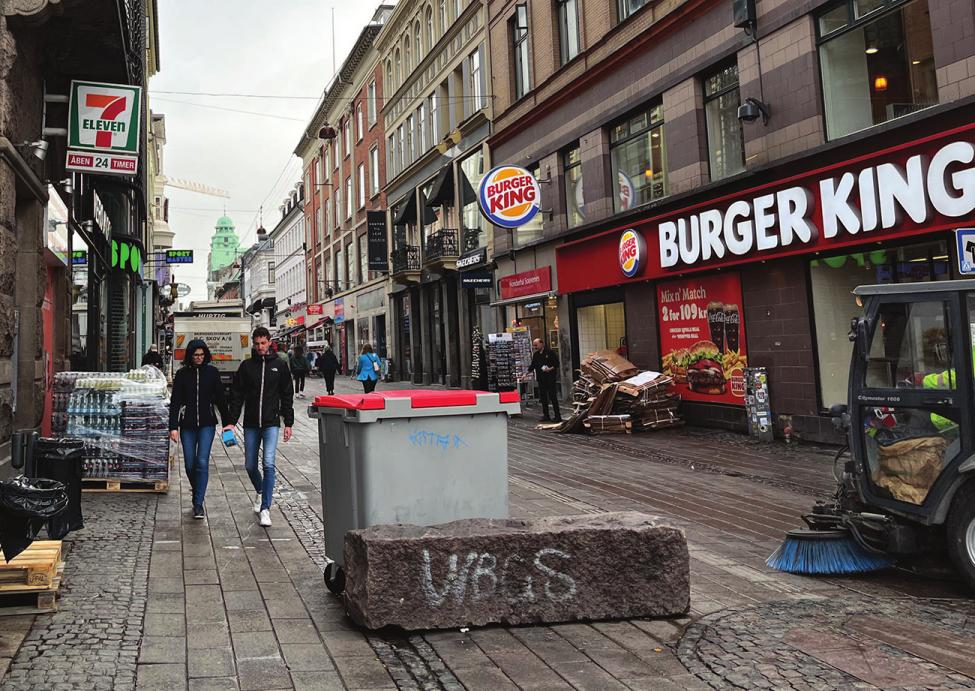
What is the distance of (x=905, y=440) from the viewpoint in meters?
5.33

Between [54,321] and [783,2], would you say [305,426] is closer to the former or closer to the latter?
[54,321]

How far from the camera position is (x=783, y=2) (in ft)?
42.2

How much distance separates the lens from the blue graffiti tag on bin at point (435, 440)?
484 cm

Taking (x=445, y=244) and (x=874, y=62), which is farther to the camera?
(x=445, y=244)

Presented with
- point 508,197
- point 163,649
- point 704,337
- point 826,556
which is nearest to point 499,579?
point 163,649

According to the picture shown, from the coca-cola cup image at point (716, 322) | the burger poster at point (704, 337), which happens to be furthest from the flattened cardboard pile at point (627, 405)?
the coca-cola cup image at point (716, 322)

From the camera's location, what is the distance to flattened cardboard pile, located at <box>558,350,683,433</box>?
14742 mm

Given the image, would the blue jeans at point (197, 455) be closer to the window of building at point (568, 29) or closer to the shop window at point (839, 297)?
the shop window at point (839, 297)

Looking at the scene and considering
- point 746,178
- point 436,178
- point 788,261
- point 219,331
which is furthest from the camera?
point 219,331

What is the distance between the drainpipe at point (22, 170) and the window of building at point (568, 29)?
14.4m

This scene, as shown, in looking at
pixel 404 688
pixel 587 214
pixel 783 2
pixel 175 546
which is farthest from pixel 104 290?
pixel 404 688

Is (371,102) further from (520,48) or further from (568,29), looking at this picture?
(568,29)

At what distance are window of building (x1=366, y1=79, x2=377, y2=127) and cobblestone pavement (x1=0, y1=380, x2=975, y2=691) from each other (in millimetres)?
35152

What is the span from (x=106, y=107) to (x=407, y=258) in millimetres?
22292
